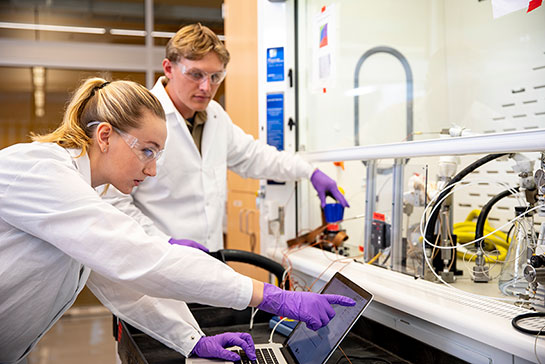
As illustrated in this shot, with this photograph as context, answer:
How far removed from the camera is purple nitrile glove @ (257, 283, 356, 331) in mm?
1010

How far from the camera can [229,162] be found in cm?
213

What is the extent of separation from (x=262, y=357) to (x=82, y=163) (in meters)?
0.63

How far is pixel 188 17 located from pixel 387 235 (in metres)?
5.11

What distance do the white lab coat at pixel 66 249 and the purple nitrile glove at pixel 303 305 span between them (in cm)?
6

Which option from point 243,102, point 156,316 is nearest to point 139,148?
point 156,316

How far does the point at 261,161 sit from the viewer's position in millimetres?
1972

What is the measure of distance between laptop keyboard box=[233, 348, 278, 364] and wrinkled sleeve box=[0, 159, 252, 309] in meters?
0.19

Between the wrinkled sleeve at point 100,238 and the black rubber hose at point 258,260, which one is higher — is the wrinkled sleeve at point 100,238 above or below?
above

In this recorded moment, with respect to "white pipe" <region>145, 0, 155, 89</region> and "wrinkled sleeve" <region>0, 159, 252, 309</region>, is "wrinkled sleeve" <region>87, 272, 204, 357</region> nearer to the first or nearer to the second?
"wrinkled sleeve" <region>0, 159, 252, 309</region>

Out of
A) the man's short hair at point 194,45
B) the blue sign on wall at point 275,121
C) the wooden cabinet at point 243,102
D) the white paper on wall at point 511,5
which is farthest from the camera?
the wooden cabinet at point 243,102

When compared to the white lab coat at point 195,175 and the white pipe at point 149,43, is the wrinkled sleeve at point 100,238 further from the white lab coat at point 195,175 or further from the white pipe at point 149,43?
the white pipe at point 149,43

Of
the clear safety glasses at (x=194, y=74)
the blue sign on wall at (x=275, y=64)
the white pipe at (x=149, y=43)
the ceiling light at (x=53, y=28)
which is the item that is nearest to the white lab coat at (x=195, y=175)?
the clear safety glasses at (x=194, y=74)

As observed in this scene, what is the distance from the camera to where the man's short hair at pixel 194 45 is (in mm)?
1731

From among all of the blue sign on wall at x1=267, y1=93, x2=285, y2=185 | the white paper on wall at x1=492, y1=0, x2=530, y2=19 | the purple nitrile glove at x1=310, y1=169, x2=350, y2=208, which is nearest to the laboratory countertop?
the purple nitrile glove at x1=310, y1=169, x2=350, y2=208
